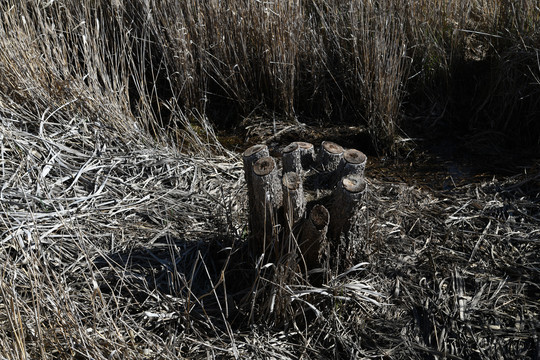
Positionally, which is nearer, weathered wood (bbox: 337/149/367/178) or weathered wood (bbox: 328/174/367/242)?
weathered wood (bbox: 328/174/367/242)

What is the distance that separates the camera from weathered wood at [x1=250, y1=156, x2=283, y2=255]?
1773 millimetres

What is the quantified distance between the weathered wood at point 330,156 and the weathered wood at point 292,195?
0.30 metres

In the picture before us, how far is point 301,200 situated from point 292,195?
7 cm

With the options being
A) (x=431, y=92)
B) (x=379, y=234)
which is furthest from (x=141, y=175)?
(x=431, y=92)

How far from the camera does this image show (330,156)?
2104 mm

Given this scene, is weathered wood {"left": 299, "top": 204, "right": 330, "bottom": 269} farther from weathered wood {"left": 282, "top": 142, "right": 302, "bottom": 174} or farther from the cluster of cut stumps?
weathered wood {"left": 282, "top": 142, "right": 302, "bottom": 174}

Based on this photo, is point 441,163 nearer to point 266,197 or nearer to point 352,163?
point 352,163

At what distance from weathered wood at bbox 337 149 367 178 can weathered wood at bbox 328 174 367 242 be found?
0.12 feet

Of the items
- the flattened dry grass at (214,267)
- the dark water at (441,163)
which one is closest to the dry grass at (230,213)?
the flattened dry grass at (214,267)

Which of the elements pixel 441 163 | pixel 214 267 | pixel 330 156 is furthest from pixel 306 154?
pixel 441 163

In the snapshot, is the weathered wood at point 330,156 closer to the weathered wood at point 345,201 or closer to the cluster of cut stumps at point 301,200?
the cluster of cut stumps at point 301,200

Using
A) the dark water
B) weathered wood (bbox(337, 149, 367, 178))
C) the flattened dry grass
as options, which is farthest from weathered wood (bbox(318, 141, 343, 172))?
the dark water

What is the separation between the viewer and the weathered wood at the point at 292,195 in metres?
1.80

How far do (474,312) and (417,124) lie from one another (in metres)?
1.56
